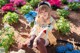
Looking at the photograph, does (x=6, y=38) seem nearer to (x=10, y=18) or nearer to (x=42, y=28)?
(x=42, y=28)

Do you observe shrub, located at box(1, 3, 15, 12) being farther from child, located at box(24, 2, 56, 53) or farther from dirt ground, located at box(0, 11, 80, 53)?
child, located at box(24, 2, 56, 53)

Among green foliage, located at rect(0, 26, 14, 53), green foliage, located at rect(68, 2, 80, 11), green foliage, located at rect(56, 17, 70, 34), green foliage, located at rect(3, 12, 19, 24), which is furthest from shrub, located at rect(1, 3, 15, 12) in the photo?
green foliage, located at rect(68, 2, 80, 11)

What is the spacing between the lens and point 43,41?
4.66 metres

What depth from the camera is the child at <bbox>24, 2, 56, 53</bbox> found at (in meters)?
4.52

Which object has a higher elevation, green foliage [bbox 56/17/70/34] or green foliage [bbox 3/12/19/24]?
green foliage [bbox 3/12/19/24]

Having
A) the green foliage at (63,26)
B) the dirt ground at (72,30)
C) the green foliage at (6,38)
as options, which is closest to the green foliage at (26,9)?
the dirt ground at (72,30)

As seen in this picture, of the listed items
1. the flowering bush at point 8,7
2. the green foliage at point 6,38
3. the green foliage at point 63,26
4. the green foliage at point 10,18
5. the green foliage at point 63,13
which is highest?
the flowering bush at point 8,7

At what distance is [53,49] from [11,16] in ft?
3.58

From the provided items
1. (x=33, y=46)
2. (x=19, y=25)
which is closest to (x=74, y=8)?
(x=19, y=25)

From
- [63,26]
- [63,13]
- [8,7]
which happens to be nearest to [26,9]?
[8,7]

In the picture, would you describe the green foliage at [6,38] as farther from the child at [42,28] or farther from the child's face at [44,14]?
the child's face at [44,14]

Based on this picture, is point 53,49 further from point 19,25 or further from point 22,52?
point 19,25

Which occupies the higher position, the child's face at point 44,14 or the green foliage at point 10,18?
the green foliage at point 10,18

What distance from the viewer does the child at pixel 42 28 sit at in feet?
14.8
